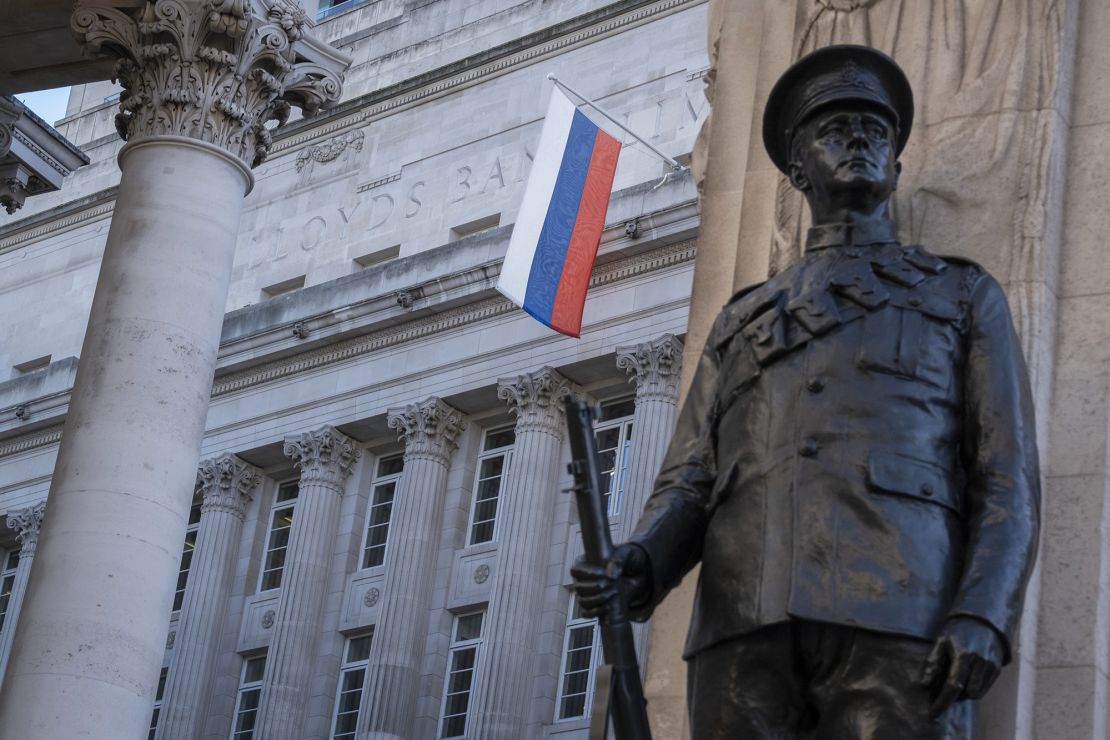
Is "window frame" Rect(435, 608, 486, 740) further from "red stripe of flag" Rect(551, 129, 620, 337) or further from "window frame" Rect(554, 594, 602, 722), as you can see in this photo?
"red stripe of flag" Rect(551, 129, 620, 337)

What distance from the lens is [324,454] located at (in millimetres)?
49500

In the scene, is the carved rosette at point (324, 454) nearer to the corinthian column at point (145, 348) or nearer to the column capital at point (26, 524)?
the column capital at point (26, 524)

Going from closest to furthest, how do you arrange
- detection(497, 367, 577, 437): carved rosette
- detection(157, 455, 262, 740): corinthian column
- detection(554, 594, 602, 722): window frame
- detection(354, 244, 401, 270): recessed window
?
1. detection(554, 594, 602, 722): window frame
2. detection(497, 367, 577, 437): carved rosette
3. detection(157, 455, 262, 740): corinthian column
4. detection(354, 244, 401, 270): recessed window

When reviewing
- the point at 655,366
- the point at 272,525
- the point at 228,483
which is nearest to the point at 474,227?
the point at 655,366

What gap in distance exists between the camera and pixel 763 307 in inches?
226

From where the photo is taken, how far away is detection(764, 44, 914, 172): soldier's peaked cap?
575 cm

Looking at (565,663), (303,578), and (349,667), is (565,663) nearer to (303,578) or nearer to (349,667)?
(349,667)

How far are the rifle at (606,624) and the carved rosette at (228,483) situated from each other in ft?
152

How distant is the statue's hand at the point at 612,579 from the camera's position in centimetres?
515

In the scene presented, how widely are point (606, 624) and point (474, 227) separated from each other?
44500 millimetres

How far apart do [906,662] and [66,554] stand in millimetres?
10711

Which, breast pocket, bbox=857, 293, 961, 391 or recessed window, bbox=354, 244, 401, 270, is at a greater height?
recessed window, bbox=354, 244, 401, 270

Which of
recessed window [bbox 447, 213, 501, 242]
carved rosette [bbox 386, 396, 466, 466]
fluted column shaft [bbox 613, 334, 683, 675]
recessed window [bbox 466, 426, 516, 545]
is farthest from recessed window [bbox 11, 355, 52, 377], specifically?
fluted column shaft [bbox 613, 334, 683, 675]

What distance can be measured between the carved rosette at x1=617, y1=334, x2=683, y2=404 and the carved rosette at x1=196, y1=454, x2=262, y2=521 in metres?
11.3
